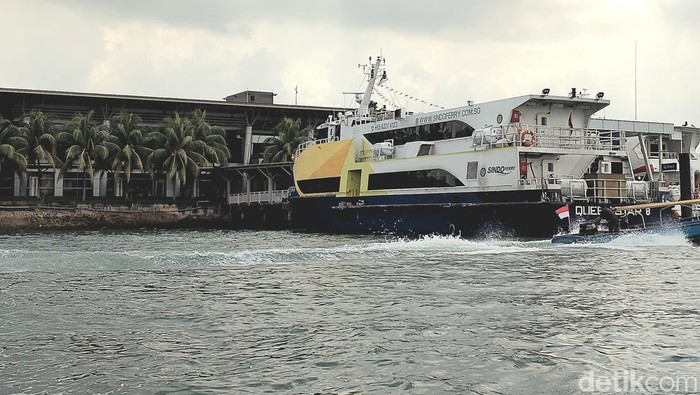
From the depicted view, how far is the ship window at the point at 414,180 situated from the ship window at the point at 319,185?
2.81 metres

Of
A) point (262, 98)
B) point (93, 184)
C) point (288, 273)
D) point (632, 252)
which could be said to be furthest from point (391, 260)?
point (262, 98)

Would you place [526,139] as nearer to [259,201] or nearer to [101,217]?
[259,201]

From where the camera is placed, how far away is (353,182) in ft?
115

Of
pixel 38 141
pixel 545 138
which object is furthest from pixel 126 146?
pixel 545 138

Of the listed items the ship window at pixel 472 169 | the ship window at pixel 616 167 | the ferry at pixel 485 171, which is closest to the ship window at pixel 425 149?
the ferry at pixel 485 171

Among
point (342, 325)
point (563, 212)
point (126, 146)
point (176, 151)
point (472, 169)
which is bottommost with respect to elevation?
point (342, 325)

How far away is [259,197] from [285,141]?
22.8 feet

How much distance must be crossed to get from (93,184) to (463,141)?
35519 mm

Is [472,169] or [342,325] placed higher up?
[472,169]

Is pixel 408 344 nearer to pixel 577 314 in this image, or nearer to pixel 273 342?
pixel 273 342

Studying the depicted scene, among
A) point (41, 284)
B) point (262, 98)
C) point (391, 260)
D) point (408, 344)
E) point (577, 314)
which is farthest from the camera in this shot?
point (262, 98)

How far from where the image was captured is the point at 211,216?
5200 cm

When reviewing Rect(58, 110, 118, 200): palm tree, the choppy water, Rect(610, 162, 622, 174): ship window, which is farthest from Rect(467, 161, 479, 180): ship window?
Rect(58, 110, 118, 200): palm tree

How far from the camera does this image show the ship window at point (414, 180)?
30222 mm
